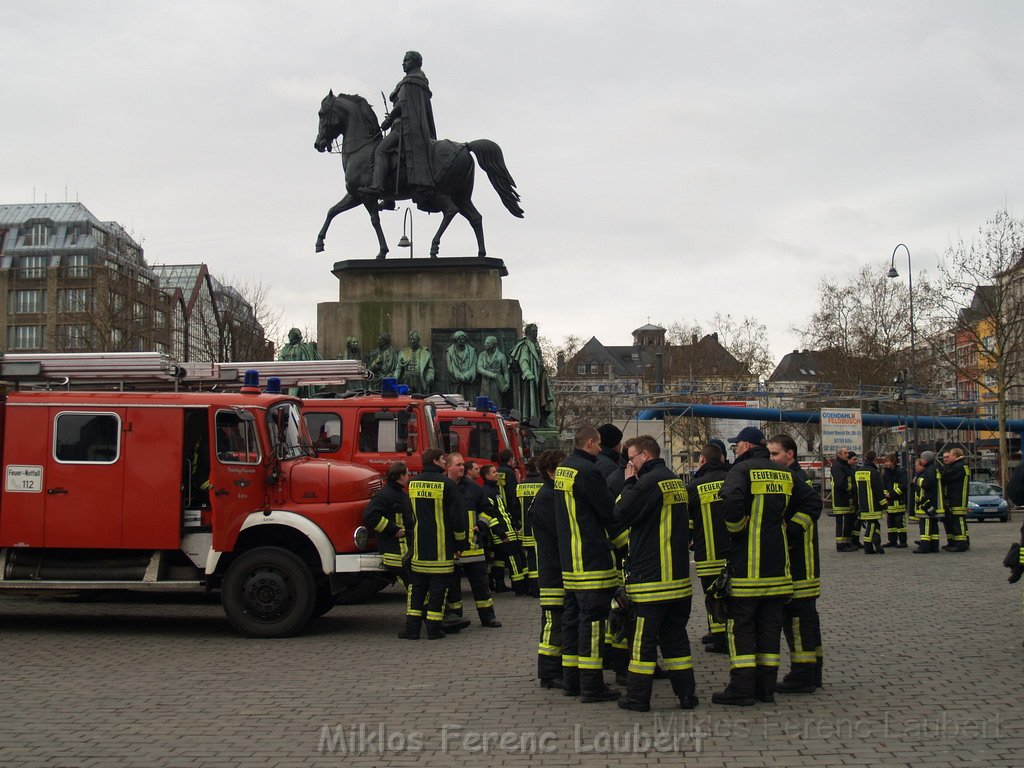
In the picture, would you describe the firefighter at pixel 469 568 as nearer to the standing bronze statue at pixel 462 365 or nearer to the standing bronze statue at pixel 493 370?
the standing bronze statue at pixel 462 365

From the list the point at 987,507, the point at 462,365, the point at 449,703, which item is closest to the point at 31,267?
the point at 987,507

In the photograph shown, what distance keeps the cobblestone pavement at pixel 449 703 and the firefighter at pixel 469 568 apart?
0.28 meters

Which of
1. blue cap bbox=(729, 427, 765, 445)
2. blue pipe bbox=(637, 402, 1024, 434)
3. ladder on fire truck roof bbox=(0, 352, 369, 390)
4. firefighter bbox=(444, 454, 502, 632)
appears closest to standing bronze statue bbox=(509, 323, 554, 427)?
ladder on fire truck roof bbox=(0, 352, 369, 390)

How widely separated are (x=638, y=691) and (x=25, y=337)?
94517mm

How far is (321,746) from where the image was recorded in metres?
7.17

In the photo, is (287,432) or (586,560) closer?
(586,560)

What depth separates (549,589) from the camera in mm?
9117

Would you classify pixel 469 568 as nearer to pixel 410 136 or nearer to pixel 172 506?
pixel 172 506

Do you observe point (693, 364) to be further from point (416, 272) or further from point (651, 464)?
point (651, 464)

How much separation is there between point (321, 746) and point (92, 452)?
6.19 metres

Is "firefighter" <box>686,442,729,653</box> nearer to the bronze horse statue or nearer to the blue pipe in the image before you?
the bronze horse statue

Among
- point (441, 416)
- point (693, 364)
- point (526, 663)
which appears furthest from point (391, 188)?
point (693, 364)

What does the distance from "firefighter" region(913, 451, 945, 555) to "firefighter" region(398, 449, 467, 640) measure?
1308 cm

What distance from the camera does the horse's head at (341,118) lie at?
26.4m
